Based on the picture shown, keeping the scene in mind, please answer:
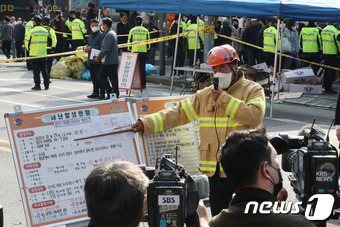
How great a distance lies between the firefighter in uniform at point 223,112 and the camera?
15.0ft

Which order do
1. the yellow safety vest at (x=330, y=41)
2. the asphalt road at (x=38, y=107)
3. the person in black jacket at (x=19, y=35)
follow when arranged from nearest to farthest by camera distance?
the asphalt road at (x=38, y=107)
the yellow safety vest at (x=330, y=41)
the person in black jacket at (x=19, y=35)

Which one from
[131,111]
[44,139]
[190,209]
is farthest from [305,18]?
[190,209]

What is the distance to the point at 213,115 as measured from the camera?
15.6 ft

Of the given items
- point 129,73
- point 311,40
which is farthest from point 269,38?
point 129,73

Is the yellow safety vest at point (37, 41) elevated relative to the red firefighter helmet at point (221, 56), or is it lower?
lower

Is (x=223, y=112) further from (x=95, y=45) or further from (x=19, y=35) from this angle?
(x=19, y=35)

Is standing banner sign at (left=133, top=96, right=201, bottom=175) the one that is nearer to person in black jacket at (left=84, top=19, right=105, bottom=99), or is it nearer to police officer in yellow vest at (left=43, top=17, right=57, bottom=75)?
person in black jacket at (left=84, top=19, right=105, bottom=99)

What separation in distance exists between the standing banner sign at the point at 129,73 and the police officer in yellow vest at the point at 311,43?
5264 mm

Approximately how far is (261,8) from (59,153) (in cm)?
828

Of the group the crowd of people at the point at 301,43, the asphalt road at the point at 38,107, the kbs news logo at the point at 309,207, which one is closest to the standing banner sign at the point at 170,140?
the asphalt road at the point at 38,107

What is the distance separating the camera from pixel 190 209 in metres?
3.33

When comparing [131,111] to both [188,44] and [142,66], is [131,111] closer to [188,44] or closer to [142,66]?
[142,66]

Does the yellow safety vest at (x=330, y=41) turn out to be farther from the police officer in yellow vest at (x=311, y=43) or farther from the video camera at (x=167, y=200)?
the video camera at (x=167, y=200)

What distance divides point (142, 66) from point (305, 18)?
20.8ft
